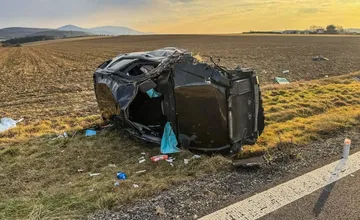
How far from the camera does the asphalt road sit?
3.04 m

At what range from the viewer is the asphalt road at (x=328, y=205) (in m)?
3.04

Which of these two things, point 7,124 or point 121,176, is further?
point 7,124

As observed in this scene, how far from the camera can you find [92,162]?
16.3ft

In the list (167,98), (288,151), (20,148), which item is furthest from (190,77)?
(20,148)

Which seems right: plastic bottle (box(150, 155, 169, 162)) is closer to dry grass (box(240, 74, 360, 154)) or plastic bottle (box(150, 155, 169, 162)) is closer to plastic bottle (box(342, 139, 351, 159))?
dry grass (box(240, 74, 360, 154))

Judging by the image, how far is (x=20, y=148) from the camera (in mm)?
5648

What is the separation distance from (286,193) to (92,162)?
306cm

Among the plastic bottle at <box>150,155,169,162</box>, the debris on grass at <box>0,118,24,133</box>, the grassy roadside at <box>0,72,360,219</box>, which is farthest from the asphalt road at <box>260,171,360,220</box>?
the debris on grass at <box>0,118,24,133</box>

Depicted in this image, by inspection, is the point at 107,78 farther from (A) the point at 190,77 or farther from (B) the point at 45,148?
(A) the point at 190,77

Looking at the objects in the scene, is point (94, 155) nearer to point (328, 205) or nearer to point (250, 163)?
point (250, 163)

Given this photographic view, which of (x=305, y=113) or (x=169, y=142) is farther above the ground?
(x=169, y=142)

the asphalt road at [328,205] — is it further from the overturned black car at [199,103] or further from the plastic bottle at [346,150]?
the overturned black car at [199,103]

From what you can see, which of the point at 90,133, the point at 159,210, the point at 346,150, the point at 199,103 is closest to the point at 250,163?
the point at 199,103

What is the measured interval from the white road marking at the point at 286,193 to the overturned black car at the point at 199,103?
1.24 metres
